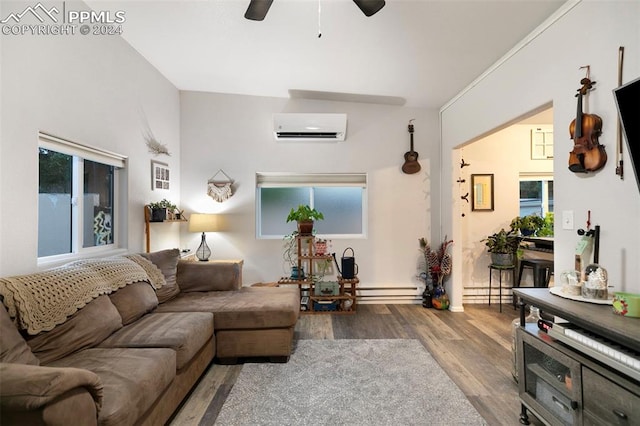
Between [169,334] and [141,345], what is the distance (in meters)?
0.16

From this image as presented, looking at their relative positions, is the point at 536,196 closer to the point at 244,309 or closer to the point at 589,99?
the point at 589,99

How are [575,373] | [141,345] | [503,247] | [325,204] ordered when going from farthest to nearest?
[325,204], [503,247], [141,345], [575,373]

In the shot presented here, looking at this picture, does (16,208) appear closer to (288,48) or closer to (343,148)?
(288,48)

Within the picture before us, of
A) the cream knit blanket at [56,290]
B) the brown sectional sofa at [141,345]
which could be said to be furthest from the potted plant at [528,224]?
the cream knit blanket at [56,290]

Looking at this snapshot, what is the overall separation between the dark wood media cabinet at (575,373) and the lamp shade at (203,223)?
3.28 meters

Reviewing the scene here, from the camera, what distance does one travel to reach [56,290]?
171cm

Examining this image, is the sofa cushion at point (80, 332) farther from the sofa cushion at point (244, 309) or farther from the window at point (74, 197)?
the window at point (74, 197)

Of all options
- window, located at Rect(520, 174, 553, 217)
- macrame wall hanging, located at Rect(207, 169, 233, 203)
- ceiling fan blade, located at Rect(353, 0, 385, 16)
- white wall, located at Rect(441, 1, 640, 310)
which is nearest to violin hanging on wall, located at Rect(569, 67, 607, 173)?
white wall, located at Rect(441, 1, 640, 310)

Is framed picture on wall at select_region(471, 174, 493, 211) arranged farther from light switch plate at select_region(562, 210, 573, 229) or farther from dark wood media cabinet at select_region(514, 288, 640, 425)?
dark wood media cabinet at select_region(514, 288, 640, 425)

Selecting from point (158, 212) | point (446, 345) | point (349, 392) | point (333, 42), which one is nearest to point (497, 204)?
point (446, 345)

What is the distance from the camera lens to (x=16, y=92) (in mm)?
1900

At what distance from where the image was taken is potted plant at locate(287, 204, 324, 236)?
153 inches

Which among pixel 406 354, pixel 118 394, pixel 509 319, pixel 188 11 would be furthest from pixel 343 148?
pixel 118 394

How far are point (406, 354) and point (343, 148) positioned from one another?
275cm
